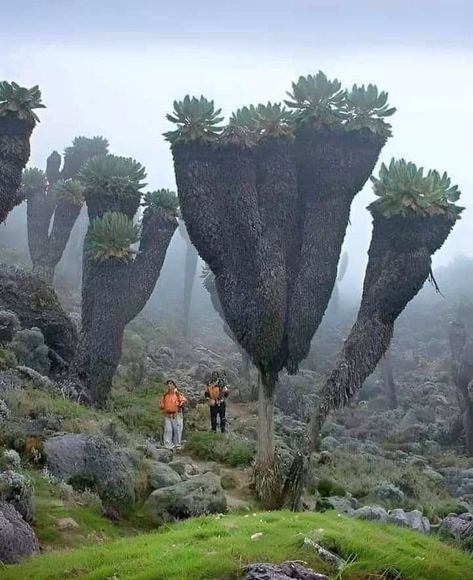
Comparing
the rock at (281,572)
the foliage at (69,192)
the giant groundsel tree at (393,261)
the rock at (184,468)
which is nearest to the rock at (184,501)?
the rock at (184,468)

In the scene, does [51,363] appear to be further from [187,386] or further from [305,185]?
[305,185]

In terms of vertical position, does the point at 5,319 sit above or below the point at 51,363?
above

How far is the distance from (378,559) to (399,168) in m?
9.20

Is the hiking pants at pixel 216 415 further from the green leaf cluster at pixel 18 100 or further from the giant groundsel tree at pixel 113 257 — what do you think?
the green leaf cluster at pixel 18 100

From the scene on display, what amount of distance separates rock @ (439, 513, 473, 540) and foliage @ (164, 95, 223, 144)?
916cm

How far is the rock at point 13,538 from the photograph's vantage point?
24.5 feet

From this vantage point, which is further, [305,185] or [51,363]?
[51,363]

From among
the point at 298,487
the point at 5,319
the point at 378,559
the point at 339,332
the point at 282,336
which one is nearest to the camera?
the point at 378,559

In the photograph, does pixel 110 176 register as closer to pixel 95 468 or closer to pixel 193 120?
pixel 193 120

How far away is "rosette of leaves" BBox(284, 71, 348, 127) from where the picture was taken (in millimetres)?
14641

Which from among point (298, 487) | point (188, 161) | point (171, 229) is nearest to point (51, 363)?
point (171, 229)

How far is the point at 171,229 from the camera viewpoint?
2075 cm

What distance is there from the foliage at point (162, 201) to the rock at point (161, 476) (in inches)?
388

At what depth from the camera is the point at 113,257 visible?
18594 millimetres
